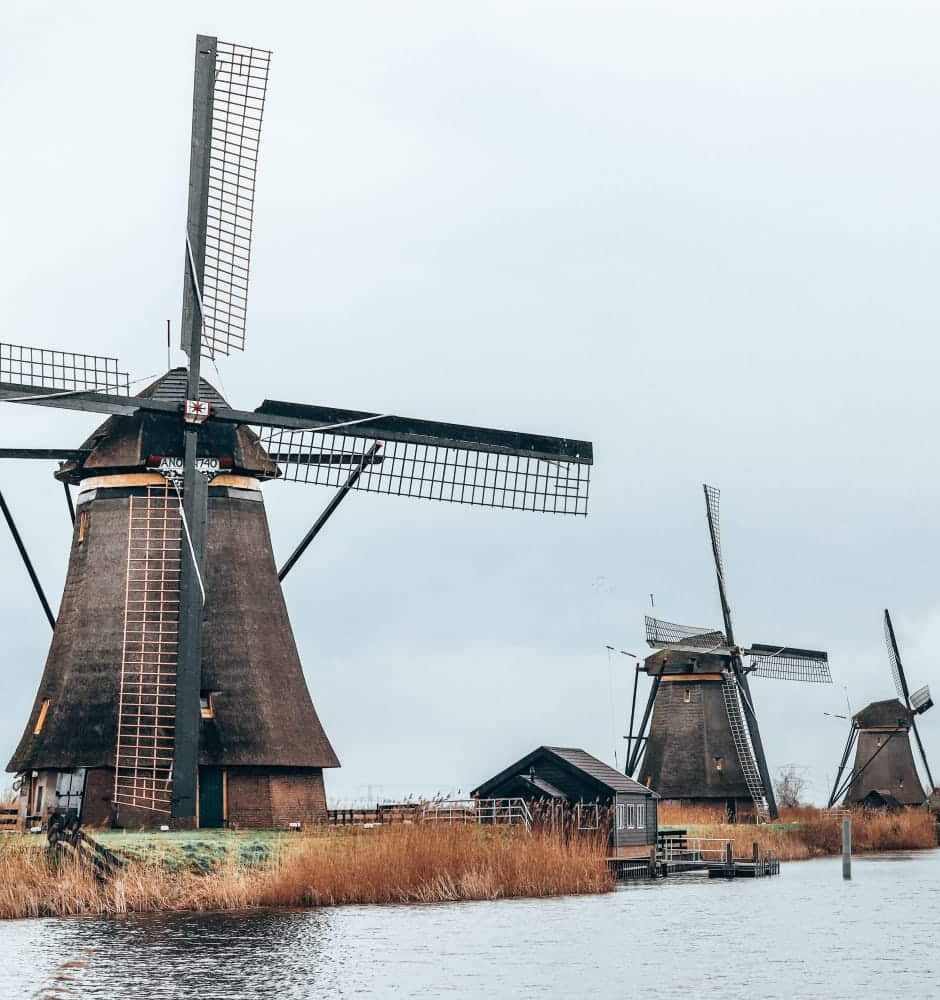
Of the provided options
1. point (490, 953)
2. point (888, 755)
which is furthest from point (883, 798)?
point (490, 953)

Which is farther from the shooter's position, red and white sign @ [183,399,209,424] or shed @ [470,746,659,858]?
shed @ [470,746,659,858]

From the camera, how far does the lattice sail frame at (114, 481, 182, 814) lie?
27312 mm

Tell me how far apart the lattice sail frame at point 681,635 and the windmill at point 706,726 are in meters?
0.03

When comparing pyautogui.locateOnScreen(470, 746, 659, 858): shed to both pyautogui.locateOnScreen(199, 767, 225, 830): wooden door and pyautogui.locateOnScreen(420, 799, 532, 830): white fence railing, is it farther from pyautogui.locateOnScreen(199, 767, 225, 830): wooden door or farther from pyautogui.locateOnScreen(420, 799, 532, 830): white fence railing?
pyautogui.locateOnScreen(199, 767, 225, 830): wooden door

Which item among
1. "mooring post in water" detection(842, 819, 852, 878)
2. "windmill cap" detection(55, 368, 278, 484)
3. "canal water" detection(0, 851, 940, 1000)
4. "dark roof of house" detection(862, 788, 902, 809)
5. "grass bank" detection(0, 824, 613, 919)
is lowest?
"canal water" detection(0, 851, 940, 1000)

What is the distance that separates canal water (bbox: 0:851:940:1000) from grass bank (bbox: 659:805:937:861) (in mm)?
18438

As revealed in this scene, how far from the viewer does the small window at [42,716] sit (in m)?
28.3

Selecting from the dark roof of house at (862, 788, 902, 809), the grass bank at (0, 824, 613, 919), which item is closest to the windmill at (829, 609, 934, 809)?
the dark roof of house at (862, 788, 902, 809)

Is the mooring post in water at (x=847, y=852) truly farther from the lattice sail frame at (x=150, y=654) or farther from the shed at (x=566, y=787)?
the lattice sail frame at (x=150, y=654)

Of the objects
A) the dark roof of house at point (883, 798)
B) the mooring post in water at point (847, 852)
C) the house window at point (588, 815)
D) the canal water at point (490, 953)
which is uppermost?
the dark roof of house at point (883, 798)

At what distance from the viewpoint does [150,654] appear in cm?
2762

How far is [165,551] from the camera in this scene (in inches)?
1104

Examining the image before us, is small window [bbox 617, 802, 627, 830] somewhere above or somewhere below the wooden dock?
above

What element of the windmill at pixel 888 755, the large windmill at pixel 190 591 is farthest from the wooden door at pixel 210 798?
the windmill at pixel 888 755
